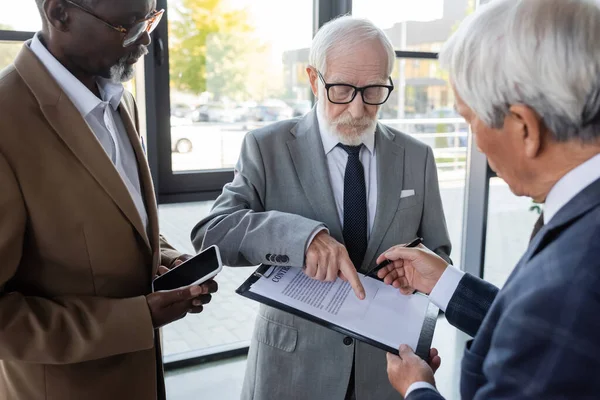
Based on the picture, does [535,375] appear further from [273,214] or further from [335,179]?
[335,179]

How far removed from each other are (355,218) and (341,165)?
185 mm

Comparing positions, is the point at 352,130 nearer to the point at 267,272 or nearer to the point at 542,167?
the point at 267,272

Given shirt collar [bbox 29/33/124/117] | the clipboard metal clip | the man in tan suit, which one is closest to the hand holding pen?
the clipboard metal clip

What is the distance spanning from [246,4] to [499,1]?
229cm

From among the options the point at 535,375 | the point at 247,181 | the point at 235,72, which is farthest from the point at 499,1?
the point at 235,72

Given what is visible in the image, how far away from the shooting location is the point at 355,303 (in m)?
1.30

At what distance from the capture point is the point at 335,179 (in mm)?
1617

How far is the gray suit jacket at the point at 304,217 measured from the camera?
1.49m

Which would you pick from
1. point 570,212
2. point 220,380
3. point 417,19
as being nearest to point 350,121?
point 570,212

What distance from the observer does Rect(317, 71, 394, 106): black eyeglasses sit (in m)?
1.56

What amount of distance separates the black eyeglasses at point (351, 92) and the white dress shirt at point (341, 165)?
0.08 metres

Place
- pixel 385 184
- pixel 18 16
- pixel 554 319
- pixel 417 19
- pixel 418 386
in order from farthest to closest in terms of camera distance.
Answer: pixel 417 19 → pixel 18 16 → pixel 385 184 → pixel 418 386 → pixel 554 319

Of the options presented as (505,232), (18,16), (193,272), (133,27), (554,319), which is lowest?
(505,232)

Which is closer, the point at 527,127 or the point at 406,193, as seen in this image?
the point at 527,127
